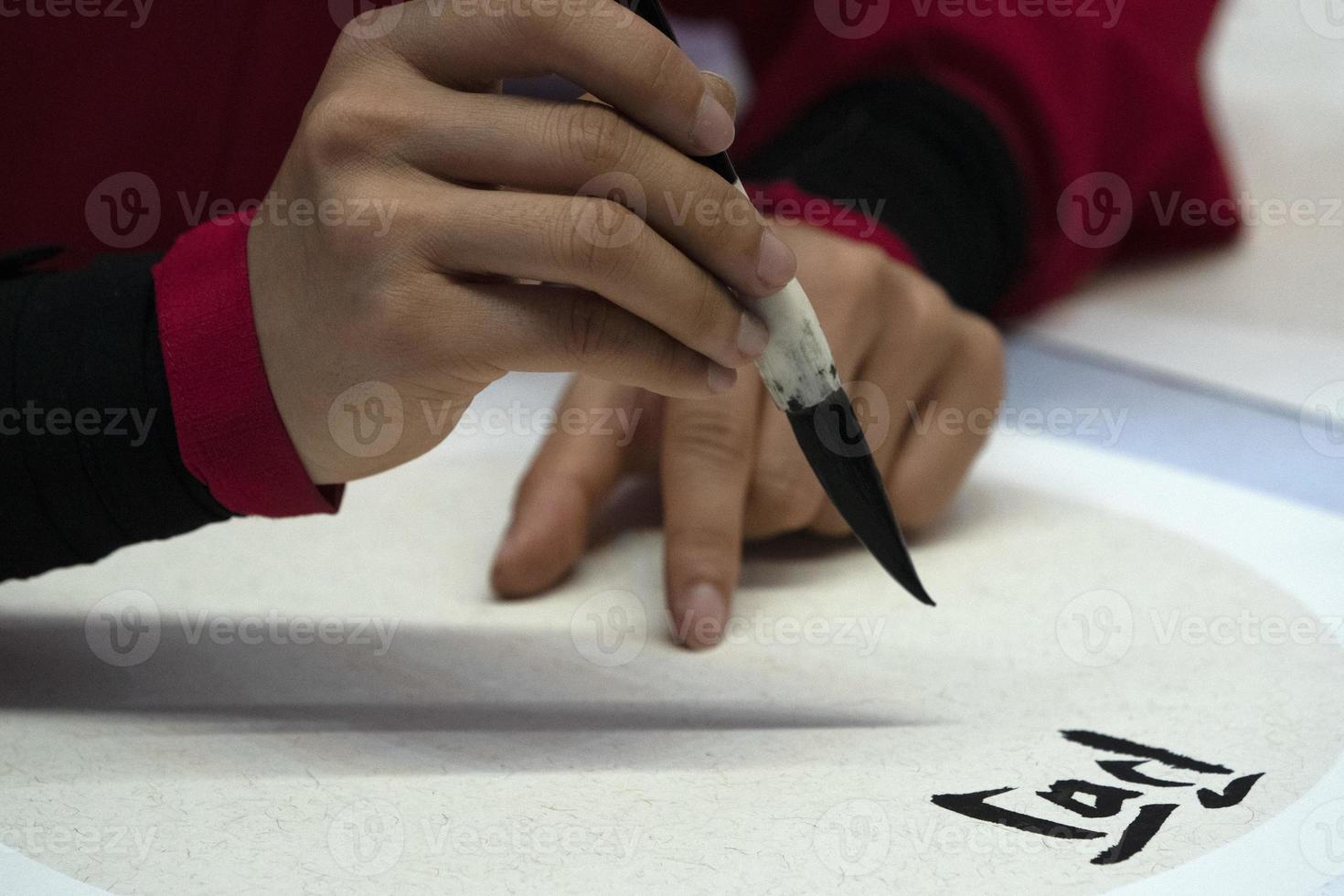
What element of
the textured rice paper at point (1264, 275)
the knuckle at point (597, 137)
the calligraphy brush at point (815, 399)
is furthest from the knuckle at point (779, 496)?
the textured rice paper at point (1264, 275)

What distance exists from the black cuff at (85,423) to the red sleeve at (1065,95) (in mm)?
565

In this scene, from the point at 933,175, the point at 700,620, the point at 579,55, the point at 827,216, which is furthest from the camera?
the point at 933,175

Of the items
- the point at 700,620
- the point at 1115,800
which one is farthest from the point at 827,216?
the point at 1115,800

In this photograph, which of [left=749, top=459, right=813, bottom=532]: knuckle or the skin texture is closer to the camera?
the skin texture

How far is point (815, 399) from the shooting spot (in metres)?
0.40

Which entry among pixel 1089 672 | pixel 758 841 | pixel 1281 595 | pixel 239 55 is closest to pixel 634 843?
pixel 758 841

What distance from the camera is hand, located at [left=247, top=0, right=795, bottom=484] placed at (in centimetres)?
36

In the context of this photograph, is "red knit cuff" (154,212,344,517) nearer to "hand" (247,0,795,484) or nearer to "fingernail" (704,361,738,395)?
"hand" (247,0,795,484)

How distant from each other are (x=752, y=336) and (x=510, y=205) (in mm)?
82

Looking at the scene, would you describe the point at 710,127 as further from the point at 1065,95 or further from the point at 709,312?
the point at 1065,95

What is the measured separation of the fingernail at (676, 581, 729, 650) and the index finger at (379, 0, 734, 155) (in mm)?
190

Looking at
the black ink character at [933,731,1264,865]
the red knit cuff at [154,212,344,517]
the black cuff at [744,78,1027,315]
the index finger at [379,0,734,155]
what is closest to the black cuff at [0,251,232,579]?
the red knit cuff at [154,212,344,517]

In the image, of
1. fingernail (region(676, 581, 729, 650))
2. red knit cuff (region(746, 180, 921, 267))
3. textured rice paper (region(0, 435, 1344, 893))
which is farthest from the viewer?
red knit cuff (region(746, 180, 921, 267))

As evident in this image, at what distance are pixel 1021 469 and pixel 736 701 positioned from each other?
0.27 m
